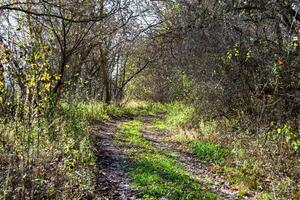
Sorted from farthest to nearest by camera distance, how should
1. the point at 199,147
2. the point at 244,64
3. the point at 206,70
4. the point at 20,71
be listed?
the point at 206,70
the point at 244,64
the point at 199,147
the point at 20,71

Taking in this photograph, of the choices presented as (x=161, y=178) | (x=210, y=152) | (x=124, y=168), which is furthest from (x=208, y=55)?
(x=161, y=178)

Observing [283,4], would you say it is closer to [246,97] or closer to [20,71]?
[246,97]

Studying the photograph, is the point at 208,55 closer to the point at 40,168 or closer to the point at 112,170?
the point at 112,170

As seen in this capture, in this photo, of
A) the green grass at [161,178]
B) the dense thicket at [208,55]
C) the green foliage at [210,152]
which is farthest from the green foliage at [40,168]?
the green foliage at [210,152]

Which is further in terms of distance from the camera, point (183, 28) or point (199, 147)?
point (183, 28)

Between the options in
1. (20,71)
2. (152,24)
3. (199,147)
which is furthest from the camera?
(152,24)

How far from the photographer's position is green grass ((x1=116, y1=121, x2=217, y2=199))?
18.6 ft

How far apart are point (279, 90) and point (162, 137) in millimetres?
4317

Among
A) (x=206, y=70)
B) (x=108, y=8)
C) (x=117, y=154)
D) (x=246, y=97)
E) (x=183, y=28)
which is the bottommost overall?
(x=117, y=154)

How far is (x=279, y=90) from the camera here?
8.73m

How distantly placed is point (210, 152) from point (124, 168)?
2536 mm

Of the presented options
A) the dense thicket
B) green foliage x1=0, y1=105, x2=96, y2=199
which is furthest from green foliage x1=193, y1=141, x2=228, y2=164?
green foliage x1=0, y1=105, x2=96, y2=199

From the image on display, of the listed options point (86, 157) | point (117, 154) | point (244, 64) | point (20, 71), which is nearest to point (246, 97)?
point (244, 64)

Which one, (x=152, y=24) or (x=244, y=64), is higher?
(x=152, y=24)
